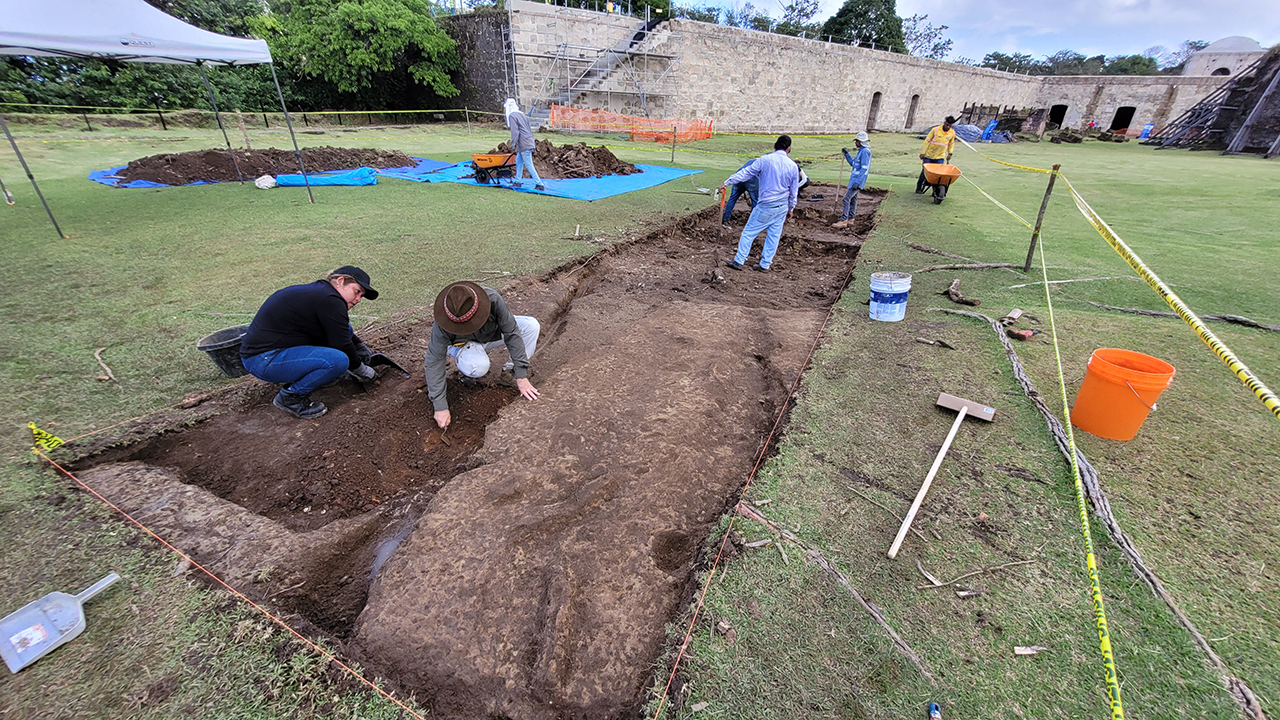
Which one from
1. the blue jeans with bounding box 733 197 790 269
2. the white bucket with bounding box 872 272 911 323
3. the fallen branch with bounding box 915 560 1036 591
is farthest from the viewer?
the blue jeans with bounding box 733 197 790 269

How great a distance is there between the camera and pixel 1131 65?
62.2 m

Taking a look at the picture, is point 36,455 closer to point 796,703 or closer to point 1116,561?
point 796,703

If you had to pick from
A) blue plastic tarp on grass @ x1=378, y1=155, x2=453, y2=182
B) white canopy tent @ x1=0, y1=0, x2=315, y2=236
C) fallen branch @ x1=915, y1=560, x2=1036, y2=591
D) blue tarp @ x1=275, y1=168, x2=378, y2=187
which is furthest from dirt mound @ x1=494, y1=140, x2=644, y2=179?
fallen branch @ x1=915, y1=560, x2=1036, y2=591

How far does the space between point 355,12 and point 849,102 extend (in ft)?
87.7

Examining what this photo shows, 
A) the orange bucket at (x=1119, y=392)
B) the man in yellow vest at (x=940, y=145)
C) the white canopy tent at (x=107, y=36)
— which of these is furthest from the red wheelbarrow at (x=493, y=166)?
the orange bucket at (x=1119, y=392)

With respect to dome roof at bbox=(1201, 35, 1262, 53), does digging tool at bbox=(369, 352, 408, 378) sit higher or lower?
lower

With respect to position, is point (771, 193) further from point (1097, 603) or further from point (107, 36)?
point (107, 36)

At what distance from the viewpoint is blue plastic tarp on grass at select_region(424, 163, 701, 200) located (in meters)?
10.8

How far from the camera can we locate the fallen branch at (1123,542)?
69.5 inches

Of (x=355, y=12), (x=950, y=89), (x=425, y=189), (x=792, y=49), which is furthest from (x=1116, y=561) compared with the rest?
(x=950, y=89)

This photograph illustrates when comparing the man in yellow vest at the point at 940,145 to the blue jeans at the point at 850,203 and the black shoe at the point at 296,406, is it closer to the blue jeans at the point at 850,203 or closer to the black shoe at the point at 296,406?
the blue jeans at the point at 850,203

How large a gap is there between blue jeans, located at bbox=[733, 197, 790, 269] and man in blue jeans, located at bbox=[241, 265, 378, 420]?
4.87 meters

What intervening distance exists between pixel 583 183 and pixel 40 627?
11.3 metres

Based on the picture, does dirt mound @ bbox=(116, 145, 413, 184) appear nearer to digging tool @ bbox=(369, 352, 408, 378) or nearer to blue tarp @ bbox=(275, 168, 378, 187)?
blue tarp @ bbox=(275, 168, 378, 187)
